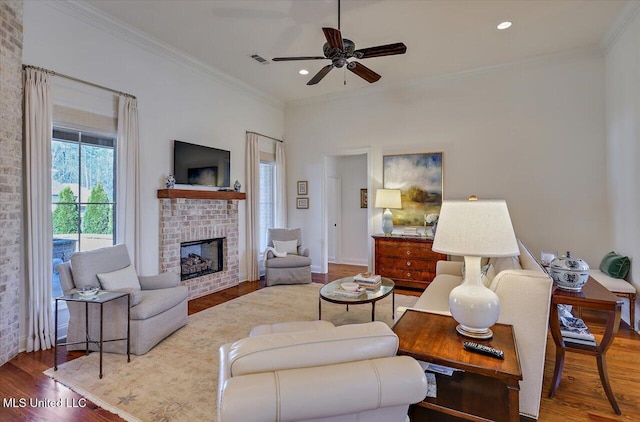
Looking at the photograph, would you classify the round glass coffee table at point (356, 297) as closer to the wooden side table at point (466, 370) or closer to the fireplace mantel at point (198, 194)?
the wooden side table at point (466, 370)

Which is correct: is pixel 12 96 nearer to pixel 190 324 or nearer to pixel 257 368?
pixel 190 324

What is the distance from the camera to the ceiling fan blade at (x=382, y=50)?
2961 millimetres

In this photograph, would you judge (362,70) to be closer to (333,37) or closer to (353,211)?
(333,37)

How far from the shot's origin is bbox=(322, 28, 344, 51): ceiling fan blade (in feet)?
8.86

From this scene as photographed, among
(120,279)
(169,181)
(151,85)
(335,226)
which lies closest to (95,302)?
(120,279)

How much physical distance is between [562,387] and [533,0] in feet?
12.3

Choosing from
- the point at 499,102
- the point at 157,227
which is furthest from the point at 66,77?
the point at 499,102

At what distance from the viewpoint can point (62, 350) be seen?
2.94 meters

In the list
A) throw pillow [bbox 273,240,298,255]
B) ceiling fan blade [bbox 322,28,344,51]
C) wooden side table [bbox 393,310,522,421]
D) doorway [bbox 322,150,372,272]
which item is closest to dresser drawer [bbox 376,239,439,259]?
throw pillow [bbox 273,240,298,255]

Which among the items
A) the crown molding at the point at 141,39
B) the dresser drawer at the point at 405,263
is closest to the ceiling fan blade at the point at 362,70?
the crown molding at the point at 141,39

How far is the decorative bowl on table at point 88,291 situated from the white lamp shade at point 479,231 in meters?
2.81

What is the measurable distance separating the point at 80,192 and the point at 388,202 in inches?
172

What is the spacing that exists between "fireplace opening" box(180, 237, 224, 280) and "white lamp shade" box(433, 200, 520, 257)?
4084 mm

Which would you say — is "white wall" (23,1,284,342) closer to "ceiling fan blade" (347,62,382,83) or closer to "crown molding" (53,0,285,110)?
"crown molding" (53,0,285,110)
